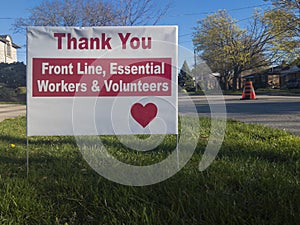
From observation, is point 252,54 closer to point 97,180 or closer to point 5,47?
point 5,47

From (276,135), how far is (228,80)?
46.4 metres

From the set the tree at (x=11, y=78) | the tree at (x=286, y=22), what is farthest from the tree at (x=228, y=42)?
the tree at (x=11, y=78)

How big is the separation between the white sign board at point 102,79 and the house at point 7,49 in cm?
4350

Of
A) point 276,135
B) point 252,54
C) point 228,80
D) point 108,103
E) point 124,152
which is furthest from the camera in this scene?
point 228,80

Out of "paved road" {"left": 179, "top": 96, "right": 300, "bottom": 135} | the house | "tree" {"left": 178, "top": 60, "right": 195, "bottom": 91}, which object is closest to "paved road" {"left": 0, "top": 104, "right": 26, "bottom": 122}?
"paved road" {"left": 179, "top": 96, "right": 300, "bottom": 135}

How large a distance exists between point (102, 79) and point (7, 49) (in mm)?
46739

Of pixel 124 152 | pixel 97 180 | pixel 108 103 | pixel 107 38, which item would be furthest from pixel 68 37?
pixel 124 152

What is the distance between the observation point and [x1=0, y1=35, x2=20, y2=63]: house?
41.4m

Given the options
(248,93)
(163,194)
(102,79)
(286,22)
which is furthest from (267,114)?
(286,22)

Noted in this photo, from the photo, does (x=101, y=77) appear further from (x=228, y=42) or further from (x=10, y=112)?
(x=228, y=42)

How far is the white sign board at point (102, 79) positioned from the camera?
2992 millimetres

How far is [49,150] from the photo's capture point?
424cm

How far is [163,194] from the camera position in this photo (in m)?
2.53

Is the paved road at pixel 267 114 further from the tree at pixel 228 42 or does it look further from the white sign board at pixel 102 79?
the tree at pixel 228 42
